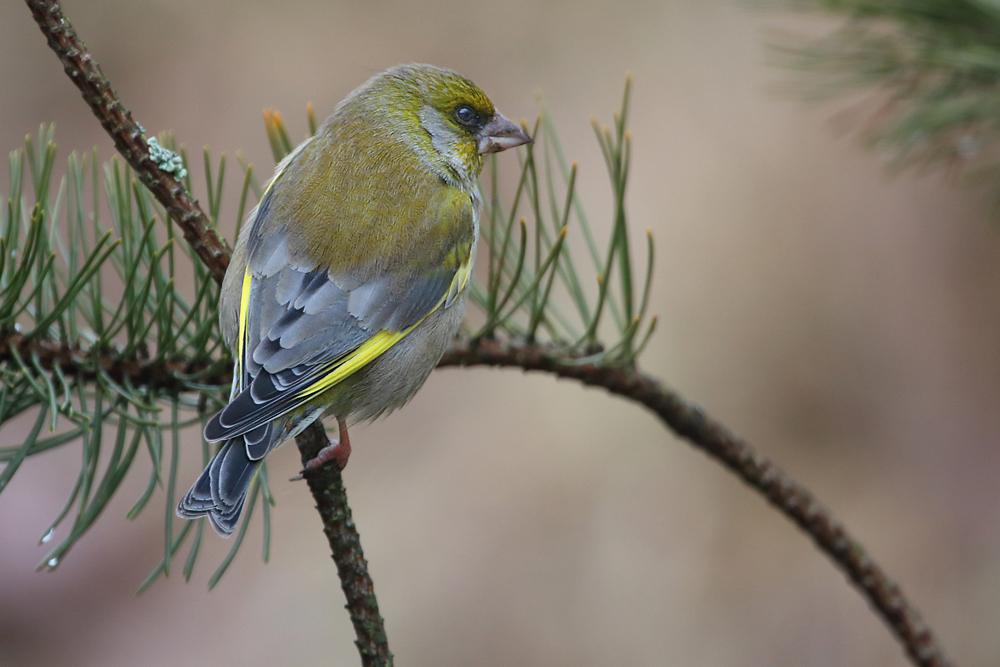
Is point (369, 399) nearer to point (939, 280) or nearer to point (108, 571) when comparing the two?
point (108, 571)

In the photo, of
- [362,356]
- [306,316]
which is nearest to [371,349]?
[362,356]

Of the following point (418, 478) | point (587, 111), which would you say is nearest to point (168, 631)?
point (418, 478)

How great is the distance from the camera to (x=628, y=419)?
3576 mm

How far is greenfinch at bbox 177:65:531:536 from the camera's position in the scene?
1.58 metres

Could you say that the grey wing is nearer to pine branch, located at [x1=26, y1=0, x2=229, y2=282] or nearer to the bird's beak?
pine branch, located at [x1=26, y1=0, x2=229, y2=282]

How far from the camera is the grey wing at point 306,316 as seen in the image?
1523 millimetres

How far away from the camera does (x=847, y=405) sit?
3.75 meters

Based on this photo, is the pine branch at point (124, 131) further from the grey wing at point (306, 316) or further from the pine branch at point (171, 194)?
the grey wing at point (306, 316)

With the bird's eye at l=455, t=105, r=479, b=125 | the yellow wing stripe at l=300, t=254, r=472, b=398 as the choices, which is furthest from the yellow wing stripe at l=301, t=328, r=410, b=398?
the bird's eye at l=455, t=105, r=479, b=125

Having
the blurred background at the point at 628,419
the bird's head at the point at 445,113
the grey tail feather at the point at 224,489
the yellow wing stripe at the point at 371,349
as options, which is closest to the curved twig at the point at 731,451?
the yellow wing stripe at the point at 371,349

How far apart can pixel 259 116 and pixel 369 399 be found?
2650 millimetres

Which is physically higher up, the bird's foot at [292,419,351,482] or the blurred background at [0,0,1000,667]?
the blurred background at [0,0,1000,667]

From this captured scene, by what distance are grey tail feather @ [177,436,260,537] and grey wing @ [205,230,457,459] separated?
0.10 ft

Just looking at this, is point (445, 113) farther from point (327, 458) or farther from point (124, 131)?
point (327, 458)
